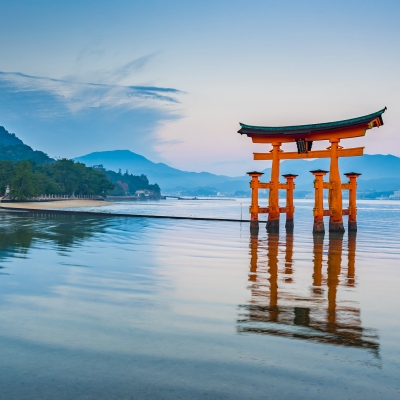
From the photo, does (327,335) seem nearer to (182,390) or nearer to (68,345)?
(182,390)

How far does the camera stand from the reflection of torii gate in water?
649 cm

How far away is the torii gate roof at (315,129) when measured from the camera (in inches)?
966

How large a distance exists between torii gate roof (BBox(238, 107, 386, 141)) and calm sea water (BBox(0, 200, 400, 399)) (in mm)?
12802

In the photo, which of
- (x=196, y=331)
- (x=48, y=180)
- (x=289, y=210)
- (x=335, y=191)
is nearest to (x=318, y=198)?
(x=335, y=191)

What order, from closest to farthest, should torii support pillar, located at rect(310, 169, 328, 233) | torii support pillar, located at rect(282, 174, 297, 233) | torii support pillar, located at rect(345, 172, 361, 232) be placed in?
torii support pillar, located at rect(310, 169, 328, 233), torii support pillar, located at rect(345, 172, 361, 232), torii support pillar, located at rect(282, 174, 297, 233)

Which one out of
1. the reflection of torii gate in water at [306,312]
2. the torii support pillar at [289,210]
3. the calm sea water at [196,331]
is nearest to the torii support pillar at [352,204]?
the torii support pillar at [289,210]

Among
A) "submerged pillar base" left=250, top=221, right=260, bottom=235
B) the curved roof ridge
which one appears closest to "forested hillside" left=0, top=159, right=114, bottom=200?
"submerged pillar base" left=250, top=221, right=260, bottom=235

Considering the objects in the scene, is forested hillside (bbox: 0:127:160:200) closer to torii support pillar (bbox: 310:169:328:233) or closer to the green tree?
the green tree

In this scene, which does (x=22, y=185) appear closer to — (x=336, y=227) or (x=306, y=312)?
(x=336, y=227)

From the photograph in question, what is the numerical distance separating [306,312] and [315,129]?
20.0 meters

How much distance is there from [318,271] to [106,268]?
5968 millimetres

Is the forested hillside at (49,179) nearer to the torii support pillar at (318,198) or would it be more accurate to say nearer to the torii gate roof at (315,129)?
the torii gate roof at (315,129)

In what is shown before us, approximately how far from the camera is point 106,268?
1276cm

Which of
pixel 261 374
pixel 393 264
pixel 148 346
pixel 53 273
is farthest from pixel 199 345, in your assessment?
pixel 393 264
